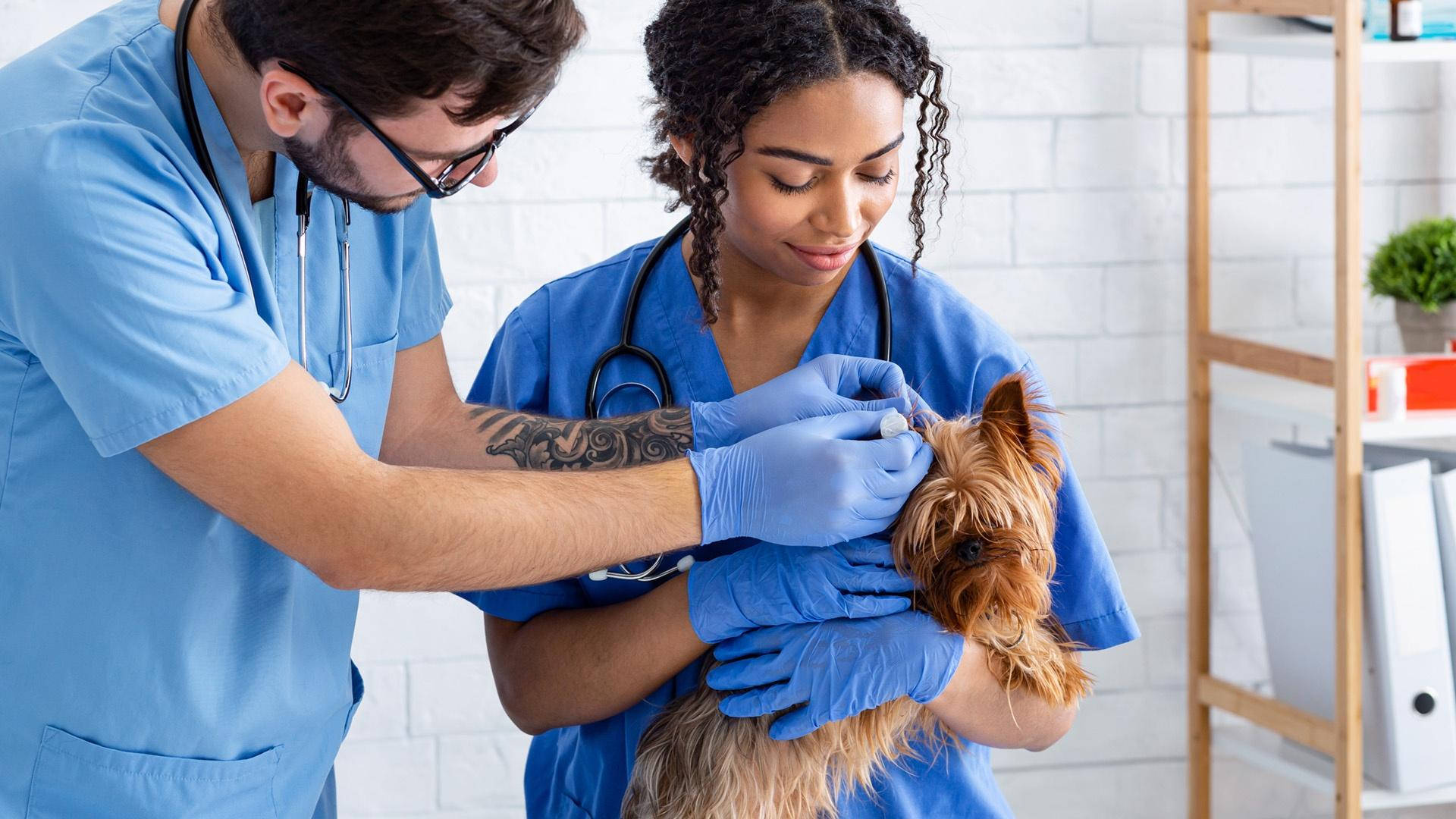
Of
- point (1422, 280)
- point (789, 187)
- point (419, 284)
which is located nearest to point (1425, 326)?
point (1422, 280)

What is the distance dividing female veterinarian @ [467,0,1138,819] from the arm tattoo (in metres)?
0.07

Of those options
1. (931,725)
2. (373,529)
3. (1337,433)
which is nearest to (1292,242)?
(1337,433)

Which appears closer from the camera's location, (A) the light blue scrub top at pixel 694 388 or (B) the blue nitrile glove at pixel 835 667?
(B) the blue nitrile glove at pixel 835 667

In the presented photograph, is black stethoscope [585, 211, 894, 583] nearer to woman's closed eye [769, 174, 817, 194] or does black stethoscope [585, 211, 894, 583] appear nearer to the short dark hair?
woman's closed eye [769, 174, 817, 194]

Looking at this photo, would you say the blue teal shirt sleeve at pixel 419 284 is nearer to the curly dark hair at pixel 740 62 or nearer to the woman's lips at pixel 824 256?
the curly dark hair at pixel 740 62

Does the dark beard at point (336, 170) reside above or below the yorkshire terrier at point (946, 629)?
above

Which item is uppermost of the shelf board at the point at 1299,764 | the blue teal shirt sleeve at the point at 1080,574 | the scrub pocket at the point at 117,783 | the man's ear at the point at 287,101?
the man's ear at the point at 287,101

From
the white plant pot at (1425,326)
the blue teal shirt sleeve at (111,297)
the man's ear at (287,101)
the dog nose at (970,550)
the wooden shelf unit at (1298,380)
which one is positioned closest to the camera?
the blue teal shirt sleeve at (111,297)

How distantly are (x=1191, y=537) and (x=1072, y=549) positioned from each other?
121cm

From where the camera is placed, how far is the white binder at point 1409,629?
6.73ft

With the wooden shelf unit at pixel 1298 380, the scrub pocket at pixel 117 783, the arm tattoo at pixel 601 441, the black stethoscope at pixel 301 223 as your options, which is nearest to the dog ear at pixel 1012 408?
the arm tattoo at pixel 601 441

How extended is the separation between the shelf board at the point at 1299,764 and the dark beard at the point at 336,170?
1866 mm

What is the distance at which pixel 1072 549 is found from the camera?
134cm

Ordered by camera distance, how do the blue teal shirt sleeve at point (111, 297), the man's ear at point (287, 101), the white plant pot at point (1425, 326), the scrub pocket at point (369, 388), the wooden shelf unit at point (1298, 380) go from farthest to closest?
the white plant pot at point (1425, 326) < the wooden shelf unit at point (1298, 380) < the scrub pocket at point (369, 388) < the man's ear at point (287, 101) < the blue teal shirt sleeve at point (111, 297)
